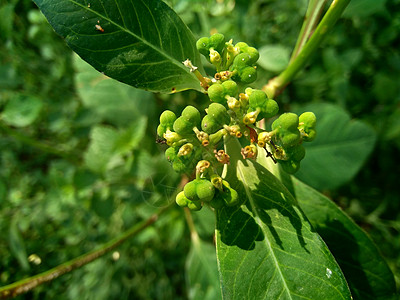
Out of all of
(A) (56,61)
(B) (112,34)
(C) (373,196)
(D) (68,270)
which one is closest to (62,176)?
(D) (68,270)

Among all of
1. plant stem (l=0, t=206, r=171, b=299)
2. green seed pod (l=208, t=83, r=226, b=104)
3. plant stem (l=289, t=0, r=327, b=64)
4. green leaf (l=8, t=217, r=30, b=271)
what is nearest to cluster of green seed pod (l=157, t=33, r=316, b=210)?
green seed pod (l=208, t=83, r=226, b=104)

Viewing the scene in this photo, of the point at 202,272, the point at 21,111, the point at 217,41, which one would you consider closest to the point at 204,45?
the point at 217,41

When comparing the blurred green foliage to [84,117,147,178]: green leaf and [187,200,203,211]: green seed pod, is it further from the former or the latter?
[187,200,203,211]: green seed pod

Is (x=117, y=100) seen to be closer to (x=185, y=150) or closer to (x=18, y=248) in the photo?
(x=18, y=248)

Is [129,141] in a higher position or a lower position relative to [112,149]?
higher

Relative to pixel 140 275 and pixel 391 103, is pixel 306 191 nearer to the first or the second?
pixel 391 103

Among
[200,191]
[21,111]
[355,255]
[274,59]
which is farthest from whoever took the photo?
[21,111]

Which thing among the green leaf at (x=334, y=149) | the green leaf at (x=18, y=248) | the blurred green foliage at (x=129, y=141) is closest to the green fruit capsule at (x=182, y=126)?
the blurred green foliage at (x=129, y=141)

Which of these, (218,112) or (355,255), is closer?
(218,112)
